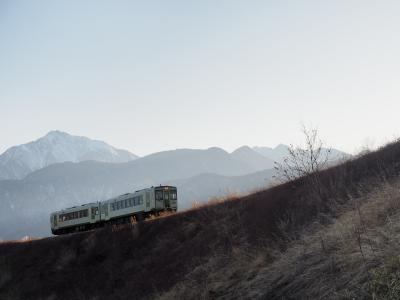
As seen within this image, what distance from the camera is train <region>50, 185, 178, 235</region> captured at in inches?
1417

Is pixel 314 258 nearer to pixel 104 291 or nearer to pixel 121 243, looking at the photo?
pixel 104 291

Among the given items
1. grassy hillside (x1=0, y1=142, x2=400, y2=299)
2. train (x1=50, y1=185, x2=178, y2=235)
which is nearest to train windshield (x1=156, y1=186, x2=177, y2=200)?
train (x1=50, y1=185, x2=178, y2=235)

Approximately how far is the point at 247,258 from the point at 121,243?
659 inches

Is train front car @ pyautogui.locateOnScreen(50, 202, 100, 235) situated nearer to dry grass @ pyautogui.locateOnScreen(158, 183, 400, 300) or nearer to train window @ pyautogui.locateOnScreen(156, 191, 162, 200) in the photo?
train window @ pyautogui.locateOnScreen(156, 191, 162, 200)

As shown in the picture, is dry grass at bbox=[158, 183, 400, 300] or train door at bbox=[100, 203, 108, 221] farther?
train door at bbox=[100, 203, 108, 221]

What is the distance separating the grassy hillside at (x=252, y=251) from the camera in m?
7.40

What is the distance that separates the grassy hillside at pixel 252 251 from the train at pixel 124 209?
18.3ft

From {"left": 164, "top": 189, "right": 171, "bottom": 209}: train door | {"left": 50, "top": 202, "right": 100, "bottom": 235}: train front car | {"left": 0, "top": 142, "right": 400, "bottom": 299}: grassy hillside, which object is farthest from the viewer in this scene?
{"left": 50, "top": 202, "right": 100, "bottom": 235}: train front car

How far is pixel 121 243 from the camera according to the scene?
27.6 m

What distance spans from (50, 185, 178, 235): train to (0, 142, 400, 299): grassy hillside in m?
5.57

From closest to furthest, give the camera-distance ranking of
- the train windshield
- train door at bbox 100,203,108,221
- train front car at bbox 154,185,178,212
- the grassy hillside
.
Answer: the grassy hillside → train front car at bbox 154,185,178,212 → the train windshield → train door at bbox 100,203,108,221

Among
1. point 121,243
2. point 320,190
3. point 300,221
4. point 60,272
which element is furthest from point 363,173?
point 60,272

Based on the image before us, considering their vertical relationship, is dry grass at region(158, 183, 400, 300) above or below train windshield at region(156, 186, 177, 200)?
below

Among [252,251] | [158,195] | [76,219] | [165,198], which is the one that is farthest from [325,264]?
[76,219]
